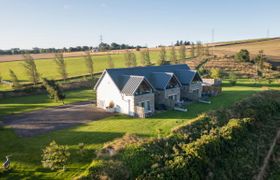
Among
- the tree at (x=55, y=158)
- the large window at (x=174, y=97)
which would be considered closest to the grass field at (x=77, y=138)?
the tree at (x=55, y=158)

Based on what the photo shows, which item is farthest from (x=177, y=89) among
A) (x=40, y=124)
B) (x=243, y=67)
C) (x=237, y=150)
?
(x=243, y=67)

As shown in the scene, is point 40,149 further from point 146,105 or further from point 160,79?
point 160,79

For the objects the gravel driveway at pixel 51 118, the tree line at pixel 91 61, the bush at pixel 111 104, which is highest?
the tree line at pixel 91 61

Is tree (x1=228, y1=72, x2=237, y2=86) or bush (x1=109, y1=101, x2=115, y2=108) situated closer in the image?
bush (x1=109, y1=101, x2=115, y2=108)

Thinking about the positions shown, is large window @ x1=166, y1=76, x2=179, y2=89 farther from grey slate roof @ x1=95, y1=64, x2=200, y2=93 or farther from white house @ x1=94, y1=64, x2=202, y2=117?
grey slate roof @ x1=95, y1=64, x2=200, y2=93

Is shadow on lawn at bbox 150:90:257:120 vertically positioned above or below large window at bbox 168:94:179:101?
below

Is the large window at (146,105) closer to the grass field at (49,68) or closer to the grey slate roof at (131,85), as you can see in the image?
the grey slate roof at (131,85)

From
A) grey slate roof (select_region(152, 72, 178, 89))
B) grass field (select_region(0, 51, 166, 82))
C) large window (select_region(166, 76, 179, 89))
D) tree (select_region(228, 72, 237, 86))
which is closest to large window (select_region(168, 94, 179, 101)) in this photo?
large window (select_region(166, 76, 179, 89))
